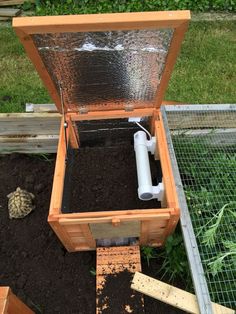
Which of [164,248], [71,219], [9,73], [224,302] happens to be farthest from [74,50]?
[9,73]

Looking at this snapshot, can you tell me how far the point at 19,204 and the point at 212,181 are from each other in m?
1.31

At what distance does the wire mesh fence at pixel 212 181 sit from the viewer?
1.88m

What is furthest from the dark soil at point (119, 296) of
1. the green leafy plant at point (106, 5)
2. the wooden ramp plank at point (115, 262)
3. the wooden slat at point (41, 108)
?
the green leafy plant at point (106, 5)

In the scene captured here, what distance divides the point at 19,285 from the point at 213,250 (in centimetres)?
121

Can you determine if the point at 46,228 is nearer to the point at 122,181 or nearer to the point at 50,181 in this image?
the point at 50,181

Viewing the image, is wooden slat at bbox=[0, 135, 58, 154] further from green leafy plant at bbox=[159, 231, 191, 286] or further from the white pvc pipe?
green leafy plant at bbox=[159, 231, 191, 286]

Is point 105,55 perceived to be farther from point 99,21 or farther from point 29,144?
point 29,144

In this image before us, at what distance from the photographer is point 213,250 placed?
6.43 feet

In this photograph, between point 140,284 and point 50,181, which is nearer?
point 140,284

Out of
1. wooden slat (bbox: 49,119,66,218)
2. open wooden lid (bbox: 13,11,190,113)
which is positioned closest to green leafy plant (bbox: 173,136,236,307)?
open wooden lid (bbox: 13,11,190,113)

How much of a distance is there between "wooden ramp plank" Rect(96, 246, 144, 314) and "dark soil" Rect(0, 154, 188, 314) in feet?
0.35

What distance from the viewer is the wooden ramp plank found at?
1997 mm

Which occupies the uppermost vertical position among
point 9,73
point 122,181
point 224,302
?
point 9,73

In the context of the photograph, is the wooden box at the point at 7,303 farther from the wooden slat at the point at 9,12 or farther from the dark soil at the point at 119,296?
the wooden slat at the point at 9,12
